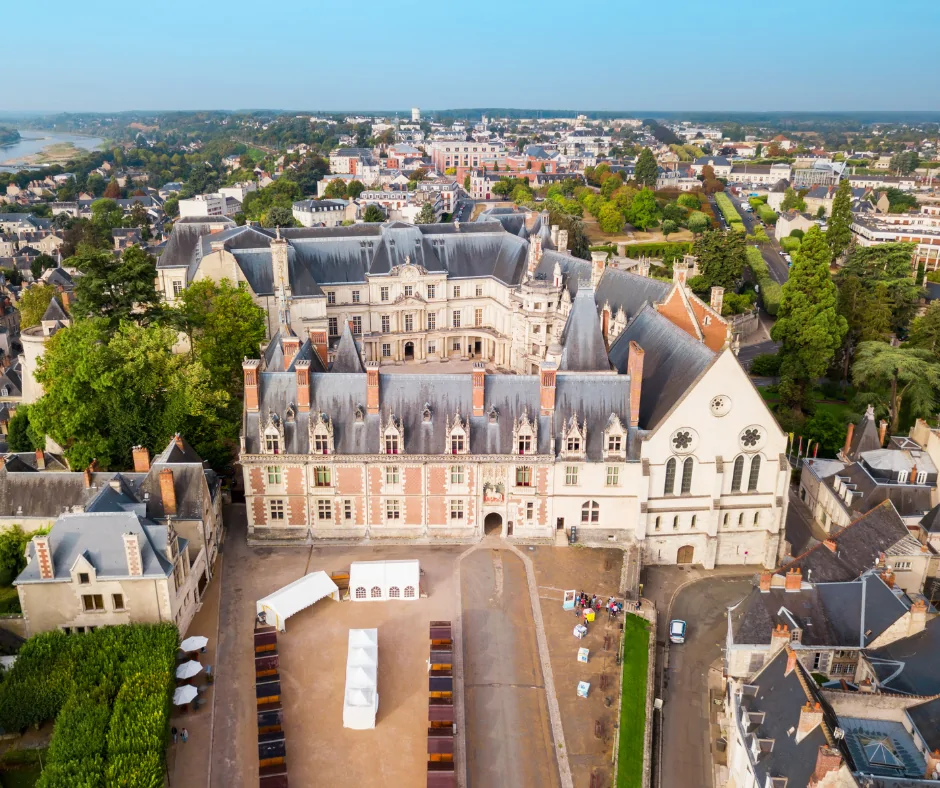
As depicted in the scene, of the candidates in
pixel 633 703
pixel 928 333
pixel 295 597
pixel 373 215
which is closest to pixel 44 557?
pixel 295 597

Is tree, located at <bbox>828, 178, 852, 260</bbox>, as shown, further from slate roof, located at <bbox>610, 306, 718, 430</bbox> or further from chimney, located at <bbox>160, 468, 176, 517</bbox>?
chimney, located at <bbox>160, 468, 176, 517</bbox>

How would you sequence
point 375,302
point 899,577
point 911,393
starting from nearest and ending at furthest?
point 899,577 → point 911,393 → point 375,302

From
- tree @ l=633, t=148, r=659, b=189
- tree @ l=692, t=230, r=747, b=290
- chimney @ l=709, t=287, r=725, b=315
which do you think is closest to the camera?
chimney @ l=709, t=287, r=725, b=315

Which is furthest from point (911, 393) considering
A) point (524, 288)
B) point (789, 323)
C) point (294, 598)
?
point (294, 598)

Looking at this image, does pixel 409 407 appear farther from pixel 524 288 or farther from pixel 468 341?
pixel 468 341

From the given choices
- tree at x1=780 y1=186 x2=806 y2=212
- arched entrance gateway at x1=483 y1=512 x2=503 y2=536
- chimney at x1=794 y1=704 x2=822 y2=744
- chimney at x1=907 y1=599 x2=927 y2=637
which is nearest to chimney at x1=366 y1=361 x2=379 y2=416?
arched entrance gateway at x1=483 y1=512 x2=503 y2=536
